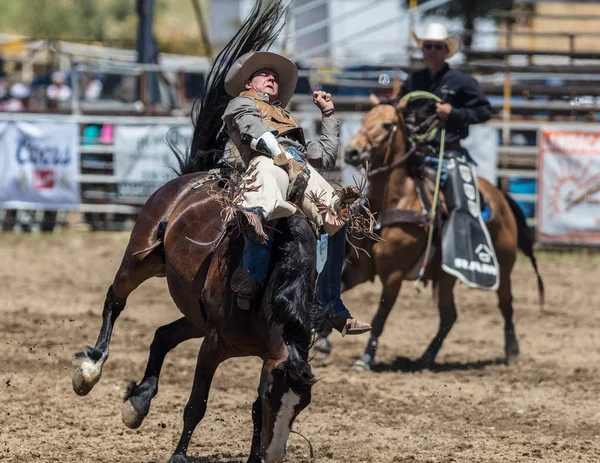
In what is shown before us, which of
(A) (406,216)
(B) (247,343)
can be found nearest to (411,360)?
(A) (406,216)

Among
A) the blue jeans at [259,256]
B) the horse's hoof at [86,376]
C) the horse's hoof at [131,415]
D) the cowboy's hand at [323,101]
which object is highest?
the cowboy's hand at [323,101]

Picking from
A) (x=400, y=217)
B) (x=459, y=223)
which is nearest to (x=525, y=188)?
(x=459, y=223)

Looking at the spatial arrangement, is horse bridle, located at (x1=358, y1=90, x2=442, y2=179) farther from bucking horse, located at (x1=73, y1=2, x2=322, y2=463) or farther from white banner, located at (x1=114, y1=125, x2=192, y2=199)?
white banner, located at (x1=114, y1=125, x2=192, y2=199)

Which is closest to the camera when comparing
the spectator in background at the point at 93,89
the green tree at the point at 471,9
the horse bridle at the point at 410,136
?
the horse bridle at the point at 410,136

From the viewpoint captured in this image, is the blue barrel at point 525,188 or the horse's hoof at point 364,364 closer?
the horse's hoof at point 364,364

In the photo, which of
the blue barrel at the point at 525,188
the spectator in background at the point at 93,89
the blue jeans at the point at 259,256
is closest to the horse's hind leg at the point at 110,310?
the blue jeans at the point at 259,256

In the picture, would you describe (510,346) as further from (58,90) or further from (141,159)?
(58,90)

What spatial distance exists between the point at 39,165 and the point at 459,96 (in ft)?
25.2

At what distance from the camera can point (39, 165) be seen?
1369cm

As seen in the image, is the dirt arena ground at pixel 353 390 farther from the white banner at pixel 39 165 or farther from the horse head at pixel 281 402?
the white banner at pixel 39 165

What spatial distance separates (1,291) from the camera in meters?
9.89

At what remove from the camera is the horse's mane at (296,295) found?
13.3 feet

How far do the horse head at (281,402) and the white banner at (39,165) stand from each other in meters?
10.4

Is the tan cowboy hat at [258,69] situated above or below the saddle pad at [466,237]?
above
